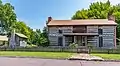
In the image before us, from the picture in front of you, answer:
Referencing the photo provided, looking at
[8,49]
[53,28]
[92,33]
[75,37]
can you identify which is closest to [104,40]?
[92,33]

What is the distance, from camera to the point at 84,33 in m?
49.2

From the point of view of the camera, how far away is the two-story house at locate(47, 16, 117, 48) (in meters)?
49.1

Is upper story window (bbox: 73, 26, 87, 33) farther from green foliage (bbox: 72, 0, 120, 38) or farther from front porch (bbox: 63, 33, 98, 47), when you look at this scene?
green foliage (bbox: 72, 0, 120, 38)

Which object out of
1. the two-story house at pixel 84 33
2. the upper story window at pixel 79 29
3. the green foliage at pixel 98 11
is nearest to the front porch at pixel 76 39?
the two-story house at pixel 84 33

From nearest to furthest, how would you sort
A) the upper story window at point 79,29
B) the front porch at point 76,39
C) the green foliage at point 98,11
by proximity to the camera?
the front porch at point 76,39 → the upper story window at point 79,29 → the green foliage at point 98,11

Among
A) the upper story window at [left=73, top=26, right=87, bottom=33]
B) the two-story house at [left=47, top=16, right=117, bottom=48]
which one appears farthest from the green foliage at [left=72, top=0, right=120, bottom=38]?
the upper story window at [left=73, top=26, right=87, bottom=33]

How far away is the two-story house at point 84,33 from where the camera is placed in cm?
4912

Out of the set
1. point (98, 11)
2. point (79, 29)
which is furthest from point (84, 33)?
point (98, 11)

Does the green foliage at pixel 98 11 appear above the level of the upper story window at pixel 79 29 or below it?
above

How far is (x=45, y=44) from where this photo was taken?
50750 millimetres

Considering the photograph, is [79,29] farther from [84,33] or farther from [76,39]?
[76,39]

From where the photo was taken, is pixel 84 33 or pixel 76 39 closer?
pixel 84 33

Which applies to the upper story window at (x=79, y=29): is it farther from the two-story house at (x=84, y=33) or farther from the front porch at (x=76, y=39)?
the front porch at (x=76, y=39)

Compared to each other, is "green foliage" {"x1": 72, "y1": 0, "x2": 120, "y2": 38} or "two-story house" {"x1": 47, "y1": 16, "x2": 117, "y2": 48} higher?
"green foliage" {"x1": 72, "y1": 0, "x2": 120, "y2": 38}
